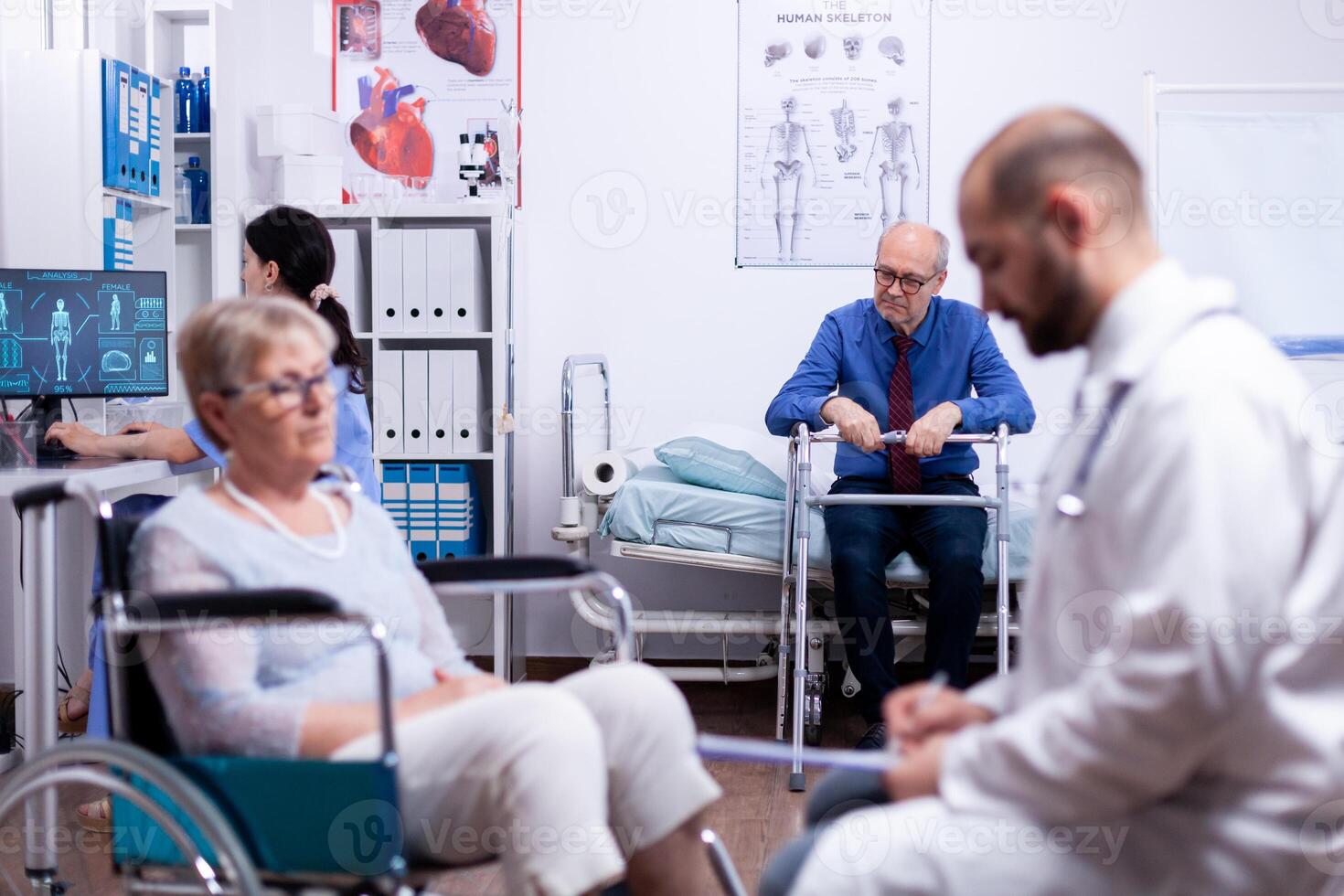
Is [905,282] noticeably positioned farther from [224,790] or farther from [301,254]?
[224,790]

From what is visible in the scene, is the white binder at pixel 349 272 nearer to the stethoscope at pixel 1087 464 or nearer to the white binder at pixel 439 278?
the white binder at pixel 439 278

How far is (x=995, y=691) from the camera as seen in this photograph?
122 cm

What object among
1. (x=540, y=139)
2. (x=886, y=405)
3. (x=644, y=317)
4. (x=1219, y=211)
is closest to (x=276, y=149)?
(x=540, y=139)

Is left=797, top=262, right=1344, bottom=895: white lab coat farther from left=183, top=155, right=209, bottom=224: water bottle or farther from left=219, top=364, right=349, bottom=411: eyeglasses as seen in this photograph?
left=183, top=155, right=209, bottom=224: water bottle

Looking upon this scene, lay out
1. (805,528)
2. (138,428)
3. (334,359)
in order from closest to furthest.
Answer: (334,359) → (138,428) → (805,528)

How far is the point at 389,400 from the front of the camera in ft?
12.2

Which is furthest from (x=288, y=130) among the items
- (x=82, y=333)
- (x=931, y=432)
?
(x=931, y=432)

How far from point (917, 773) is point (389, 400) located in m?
2.85

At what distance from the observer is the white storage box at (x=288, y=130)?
12.3 ft

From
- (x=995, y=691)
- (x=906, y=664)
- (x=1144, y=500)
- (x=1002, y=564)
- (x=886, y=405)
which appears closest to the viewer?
(x=1144, y=500)

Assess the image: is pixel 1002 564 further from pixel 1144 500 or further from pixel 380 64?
pixel 380 64

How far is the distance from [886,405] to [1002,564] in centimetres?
65

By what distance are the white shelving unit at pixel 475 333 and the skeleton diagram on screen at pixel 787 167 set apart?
0.88 meters

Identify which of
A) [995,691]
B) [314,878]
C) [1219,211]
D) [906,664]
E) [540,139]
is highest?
[540,139]
